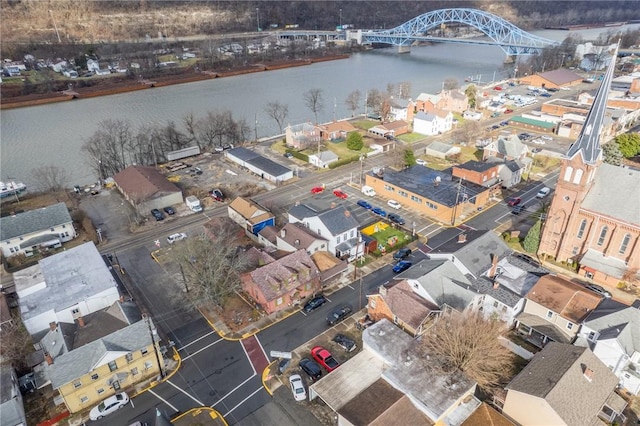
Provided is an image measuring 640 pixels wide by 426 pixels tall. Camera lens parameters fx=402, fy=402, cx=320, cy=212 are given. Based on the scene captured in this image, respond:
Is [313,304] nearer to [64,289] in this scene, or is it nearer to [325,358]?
[325,358]

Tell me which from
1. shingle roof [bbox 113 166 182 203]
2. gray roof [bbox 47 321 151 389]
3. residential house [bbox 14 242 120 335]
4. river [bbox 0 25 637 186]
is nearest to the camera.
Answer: gray roof [bbox 47 321 151 389]

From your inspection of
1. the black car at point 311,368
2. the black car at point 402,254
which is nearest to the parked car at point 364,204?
the black car at point 402,254

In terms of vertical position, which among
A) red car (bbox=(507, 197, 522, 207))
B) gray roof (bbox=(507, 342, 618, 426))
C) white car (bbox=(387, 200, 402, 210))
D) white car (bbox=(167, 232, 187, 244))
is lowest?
white car (bbox=(167, 232, 187, 244))

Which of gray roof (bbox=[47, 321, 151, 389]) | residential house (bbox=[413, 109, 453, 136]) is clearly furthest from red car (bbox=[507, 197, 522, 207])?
gray roof (bbox=[47, 321, 151, 389])

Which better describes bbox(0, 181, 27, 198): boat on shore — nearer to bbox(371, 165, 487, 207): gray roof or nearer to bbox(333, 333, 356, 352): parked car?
bbox(371, 165, 487, 207): gray roof

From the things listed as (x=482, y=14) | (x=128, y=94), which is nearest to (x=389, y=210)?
(x=128, y=94)
